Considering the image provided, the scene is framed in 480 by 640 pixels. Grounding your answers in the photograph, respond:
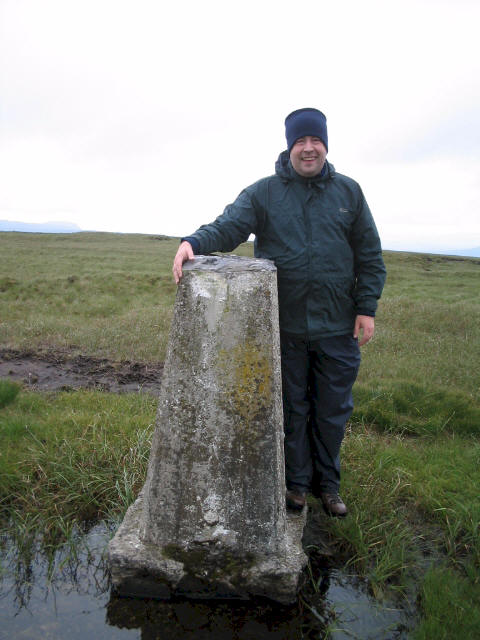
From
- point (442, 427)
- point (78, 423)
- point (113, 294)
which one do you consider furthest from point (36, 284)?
point (442, 427)

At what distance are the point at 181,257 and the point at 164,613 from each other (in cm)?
233

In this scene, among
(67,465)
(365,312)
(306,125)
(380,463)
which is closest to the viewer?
(306,125)

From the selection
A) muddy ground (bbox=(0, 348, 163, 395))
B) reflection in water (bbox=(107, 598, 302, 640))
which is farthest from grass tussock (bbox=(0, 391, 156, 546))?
muddy ground (bbox=(0, 348, 163, 395))

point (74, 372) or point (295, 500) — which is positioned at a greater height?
point (295, 500)

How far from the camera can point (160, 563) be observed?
3236mm

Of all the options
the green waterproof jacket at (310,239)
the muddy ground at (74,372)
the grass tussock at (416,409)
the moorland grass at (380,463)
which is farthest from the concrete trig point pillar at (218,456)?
the muddy ground at (74,372)

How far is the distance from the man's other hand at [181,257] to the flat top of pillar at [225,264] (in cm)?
3

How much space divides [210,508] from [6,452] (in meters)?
2.76

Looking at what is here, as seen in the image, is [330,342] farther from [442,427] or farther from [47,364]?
[47,364]

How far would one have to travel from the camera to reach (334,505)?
13.6 feet

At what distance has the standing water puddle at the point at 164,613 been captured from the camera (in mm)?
3004

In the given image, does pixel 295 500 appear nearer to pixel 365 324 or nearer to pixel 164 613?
pixel 164 613

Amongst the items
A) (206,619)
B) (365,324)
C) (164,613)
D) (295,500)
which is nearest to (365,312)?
(365,324)

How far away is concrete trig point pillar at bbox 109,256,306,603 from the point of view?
127 inches
